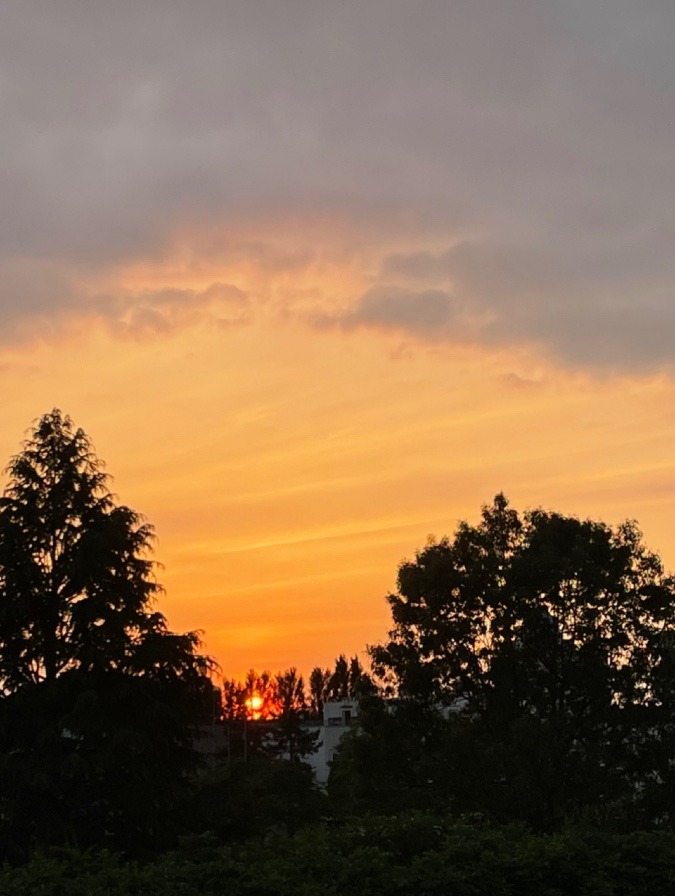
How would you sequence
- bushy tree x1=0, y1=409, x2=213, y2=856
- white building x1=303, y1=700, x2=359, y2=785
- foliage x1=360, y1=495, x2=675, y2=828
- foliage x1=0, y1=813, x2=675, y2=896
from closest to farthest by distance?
foliage x1=0, y1=813, x2=675, y2=896 < bushy tree x1=0, y1=409, x2=213, y2=856 < foliage x1=360, y1=495, x2=675, y2=828 < white building x1=303, y1=700, x2=359, y2=785

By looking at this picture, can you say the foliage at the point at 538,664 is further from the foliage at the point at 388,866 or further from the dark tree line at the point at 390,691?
the foliage at the point at 388,866

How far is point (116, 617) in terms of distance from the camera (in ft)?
99.8

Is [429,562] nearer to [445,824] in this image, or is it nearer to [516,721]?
[516,721]

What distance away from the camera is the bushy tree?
28750 mm

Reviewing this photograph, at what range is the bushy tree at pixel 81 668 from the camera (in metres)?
28.8

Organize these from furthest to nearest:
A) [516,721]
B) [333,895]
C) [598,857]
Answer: [516,721], [598,857], [333,895]

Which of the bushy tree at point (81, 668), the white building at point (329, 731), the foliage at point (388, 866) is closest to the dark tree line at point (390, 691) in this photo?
the bushy tree at point (81, 668)

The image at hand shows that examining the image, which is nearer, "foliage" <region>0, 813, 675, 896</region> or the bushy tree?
"foliage" <region>0, 813, 675, 896</region>

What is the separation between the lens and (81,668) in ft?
98.6

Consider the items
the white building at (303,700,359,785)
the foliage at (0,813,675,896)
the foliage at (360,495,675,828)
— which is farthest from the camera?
the white building at (303,700,359,785)

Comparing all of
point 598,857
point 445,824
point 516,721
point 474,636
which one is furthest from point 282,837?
point 474,636

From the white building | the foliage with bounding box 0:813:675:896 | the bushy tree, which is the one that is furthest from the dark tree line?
the white building

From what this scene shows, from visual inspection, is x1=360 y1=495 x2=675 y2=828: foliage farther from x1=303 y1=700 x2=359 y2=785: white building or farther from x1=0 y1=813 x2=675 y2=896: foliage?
x1=303 y1=700 x2=359 y2=785: white building

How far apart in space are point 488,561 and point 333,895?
40147mm
